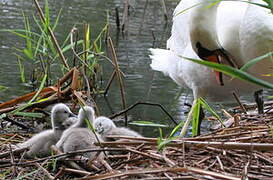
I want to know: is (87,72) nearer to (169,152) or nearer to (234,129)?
(234,129)

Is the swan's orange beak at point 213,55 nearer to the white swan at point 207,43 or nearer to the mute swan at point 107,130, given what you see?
the white swan at point 207,43

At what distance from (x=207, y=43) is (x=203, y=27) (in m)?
0.12

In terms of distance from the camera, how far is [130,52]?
28.0 ft

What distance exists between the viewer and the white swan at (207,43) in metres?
3.97

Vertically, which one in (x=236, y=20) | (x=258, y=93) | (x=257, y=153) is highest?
(x=236, y=20)

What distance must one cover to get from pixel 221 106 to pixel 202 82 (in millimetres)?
1865

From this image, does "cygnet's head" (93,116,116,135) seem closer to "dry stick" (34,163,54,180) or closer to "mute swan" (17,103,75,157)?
"mute swan" (17,103,75,157)

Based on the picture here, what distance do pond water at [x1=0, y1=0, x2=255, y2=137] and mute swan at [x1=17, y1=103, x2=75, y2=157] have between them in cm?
122

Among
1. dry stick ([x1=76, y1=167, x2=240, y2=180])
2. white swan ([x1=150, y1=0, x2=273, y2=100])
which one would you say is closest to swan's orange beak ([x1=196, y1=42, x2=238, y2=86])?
white swan ([x1=150, y1=0, x2=273, y2=100])

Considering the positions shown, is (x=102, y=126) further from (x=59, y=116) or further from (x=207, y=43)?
(x=207, y=43)

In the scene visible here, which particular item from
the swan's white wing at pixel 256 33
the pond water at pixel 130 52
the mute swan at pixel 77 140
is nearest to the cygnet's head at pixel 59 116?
the mute swan at pixel 77 140

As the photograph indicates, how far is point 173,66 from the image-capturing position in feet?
17.5

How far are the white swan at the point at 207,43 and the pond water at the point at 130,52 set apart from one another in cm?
65

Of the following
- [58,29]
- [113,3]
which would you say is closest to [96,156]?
[58,29]
